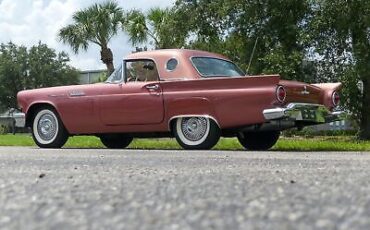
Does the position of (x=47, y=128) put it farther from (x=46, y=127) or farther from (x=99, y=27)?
(x=99, y=27)

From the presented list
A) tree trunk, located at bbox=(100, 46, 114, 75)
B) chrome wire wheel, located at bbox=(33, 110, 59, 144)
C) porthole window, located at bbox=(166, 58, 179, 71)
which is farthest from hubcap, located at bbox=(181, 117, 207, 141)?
tree trunk, located at bbox=(100, 46, 114, 75)

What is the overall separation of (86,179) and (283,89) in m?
5.13

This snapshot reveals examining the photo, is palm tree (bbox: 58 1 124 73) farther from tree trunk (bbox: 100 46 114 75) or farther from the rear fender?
the rear fender

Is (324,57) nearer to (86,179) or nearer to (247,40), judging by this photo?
(247,40)

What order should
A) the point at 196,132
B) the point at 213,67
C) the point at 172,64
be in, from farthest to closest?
the point at 213,67, the point at 172,64, the point at 196,132

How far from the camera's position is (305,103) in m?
8.63

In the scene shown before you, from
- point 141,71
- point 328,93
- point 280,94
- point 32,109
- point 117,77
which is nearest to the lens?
point 280,94

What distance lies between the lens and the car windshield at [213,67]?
30.3 feet

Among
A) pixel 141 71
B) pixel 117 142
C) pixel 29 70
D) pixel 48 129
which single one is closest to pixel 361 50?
pixel 117 142

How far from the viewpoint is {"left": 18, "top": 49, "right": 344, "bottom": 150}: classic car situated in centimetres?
838

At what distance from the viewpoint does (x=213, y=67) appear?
31.0ft

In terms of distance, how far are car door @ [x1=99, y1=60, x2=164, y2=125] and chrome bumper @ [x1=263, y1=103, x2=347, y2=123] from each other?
1.80 m

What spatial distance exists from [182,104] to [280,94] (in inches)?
57.2

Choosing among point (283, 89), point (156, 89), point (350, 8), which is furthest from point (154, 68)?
point (350, 8)
